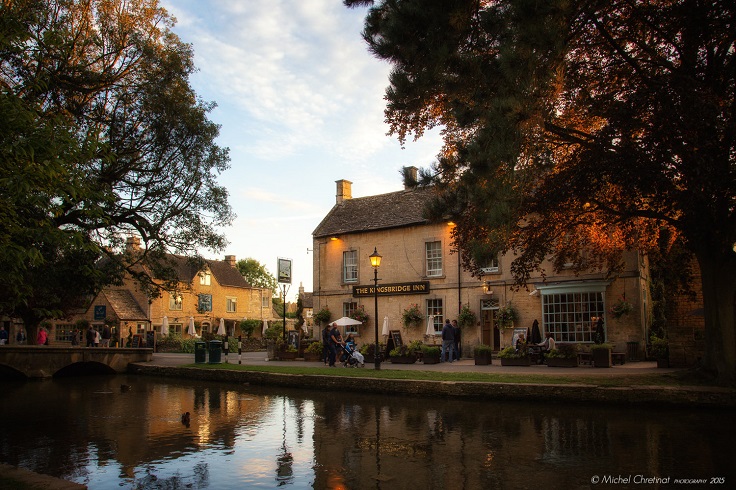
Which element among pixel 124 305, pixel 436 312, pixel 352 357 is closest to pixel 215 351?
pixel 352 357

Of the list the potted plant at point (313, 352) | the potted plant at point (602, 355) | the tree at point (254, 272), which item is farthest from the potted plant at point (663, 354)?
the tree at point (254, 272)

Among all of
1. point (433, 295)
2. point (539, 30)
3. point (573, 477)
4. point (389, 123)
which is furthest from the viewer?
point (433, 295)

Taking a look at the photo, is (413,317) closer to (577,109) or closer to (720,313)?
(577,109)

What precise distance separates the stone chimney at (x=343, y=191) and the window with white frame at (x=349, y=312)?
7145 mm

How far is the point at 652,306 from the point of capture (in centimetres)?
2448

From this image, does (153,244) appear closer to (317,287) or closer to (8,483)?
(317,287)

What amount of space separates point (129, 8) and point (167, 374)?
1457cm

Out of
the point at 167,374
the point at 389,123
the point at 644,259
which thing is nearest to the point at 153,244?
the point at 167,374

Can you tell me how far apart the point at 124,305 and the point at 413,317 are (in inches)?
1131

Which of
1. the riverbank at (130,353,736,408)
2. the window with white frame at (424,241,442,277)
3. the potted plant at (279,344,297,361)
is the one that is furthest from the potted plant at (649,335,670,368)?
the potted plant at (279,344,297,361)

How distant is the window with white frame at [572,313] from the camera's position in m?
22.1

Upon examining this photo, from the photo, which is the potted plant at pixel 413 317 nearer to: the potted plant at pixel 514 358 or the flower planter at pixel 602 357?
the potted plant at pixel 514 358

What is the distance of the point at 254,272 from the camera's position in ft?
298

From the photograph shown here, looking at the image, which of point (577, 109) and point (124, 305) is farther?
point (124, 305)
